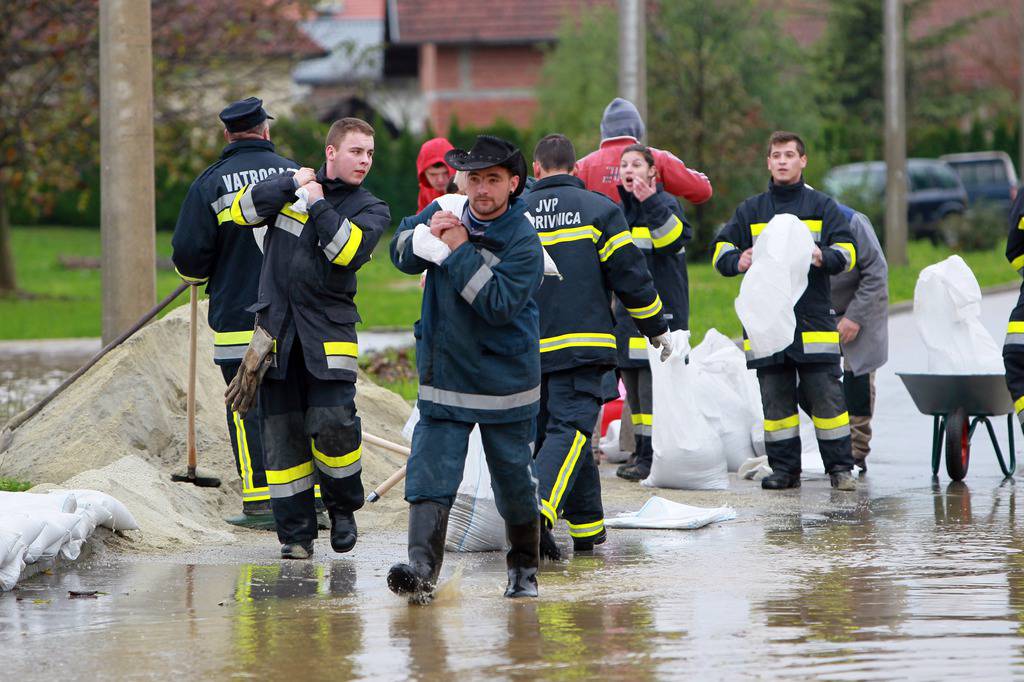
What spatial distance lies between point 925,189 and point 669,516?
1048 inches

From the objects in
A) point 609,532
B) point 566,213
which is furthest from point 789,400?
point 566,213

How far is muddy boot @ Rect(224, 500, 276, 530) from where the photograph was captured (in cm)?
831

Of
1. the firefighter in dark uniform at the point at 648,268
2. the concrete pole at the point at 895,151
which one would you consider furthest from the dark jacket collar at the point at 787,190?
the concrete pole at the point at 895,151

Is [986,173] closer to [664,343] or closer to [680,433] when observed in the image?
[680,433]

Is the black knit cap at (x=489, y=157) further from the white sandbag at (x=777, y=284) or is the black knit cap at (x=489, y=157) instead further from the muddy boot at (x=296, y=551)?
the white sandbag at (x=777, y=284)

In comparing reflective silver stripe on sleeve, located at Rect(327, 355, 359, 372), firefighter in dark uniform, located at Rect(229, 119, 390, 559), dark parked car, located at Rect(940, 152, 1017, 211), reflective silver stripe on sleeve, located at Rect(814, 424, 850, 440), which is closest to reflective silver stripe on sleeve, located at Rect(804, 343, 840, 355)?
reflective silver stripe on sleeve, located at Rect(814, 424, 850, 440)

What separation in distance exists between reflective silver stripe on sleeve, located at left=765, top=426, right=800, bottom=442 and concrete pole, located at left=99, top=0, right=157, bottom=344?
387 centimetres

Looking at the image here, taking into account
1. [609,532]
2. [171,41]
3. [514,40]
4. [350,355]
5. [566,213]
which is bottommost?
[609,532]

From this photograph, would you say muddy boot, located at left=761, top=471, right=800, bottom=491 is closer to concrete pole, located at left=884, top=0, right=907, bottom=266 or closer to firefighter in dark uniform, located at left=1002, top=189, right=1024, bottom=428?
firefighter in dark uniform, located at left=1002, top=189, right=1024, bottom=428

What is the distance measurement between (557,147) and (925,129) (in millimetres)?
39819

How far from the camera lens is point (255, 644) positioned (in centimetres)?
563

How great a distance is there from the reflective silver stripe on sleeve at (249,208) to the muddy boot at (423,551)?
59.9 inches

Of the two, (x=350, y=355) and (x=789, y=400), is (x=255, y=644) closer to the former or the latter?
(x=350, y=355)

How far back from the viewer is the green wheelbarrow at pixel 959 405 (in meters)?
9.75
